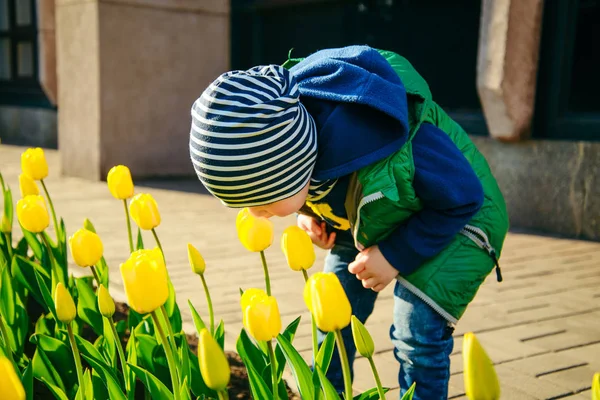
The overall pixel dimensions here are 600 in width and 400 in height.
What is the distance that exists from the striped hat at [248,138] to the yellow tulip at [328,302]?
39 centimetres

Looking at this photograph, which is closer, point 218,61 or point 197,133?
point 197,133

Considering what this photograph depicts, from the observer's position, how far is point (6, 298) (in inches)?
78.0

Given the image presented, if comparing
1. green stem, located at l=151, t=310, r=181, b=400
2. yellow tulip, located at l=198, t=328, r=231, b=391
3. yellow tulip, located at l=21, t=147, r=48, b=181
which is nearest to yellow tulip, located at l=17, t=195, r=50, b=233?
yellow tulip, located at l=21, t=147, r=48, b=181

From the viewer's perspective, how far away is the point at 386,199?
1.67 meters

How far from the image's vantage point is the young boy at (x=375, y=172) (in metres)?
1.46

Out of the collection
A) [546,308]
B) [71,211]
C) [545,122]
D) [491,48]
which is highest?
[491,48]

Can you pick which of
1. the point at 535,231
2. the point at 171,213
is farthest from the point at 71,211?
the point at 535,231

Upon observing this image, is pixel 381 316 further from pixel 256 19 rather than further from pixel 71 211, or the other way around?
pixel 256 19

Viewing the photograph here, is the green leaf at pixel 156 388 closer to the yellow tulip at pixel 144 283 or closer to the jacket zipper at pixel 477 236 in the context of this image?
the yellow tulip at pixel 144 283

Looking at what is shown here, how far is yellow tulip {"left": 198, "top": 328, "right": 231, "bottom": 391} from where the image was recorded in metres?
1.07

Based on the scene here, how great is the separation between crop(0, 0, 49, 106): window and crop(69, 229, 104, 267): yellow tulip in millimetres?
10839

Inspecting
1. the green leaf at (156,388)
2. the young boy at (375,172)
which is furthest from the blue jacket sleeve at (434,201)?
the green leaf at (156,388)

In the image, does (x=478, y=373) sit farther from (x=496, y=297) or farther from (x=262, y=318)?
(x=496, y=297)

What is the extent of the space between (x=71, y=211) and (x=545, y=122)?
12.7 feet
